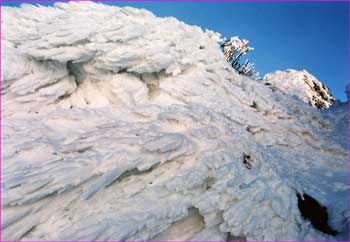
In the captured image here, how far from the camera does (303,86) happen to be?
45.0 feet

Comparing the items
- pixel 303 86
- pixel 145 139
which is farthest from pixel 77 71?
pixel 303 86

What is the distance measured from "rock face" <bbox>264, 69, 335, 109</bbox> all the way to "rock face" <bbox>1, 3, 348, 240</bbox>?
4488 mm

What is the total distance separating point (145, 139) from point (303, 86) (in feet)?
34.6

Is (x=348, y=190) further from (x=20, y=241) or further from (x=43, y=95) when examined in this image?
(x=43, y=95)

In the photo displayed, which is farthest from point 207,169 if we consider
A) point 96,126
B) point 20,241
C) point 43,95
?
point 43,95

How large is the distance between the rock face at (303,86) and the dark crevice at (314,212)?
7.79 m

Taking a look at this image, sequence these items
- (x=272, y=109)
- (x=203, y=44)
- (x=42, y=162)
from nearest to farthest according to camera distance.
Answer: (x=42, y=162), (x=272, y=109), (x=203, y=44)

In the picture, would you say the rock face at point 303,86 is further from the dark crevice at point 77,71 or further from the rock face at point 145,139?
the dark crevice at point 77,71

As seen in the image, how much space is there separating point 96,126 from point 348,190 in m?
4.60

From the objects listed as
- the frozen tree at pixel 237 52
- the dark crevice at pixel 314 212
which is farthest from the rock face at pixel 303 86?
the dark crevice at pixel 314 212

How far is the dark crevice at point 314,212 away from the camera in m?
5.39

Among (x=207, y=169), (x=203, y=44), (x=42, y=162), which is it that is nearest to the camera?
(x=42, y=162)

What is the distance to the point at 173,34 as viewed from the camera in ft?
26.4

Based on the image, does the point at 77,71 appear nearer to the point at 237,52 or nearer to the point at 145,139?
the point at 145,139
